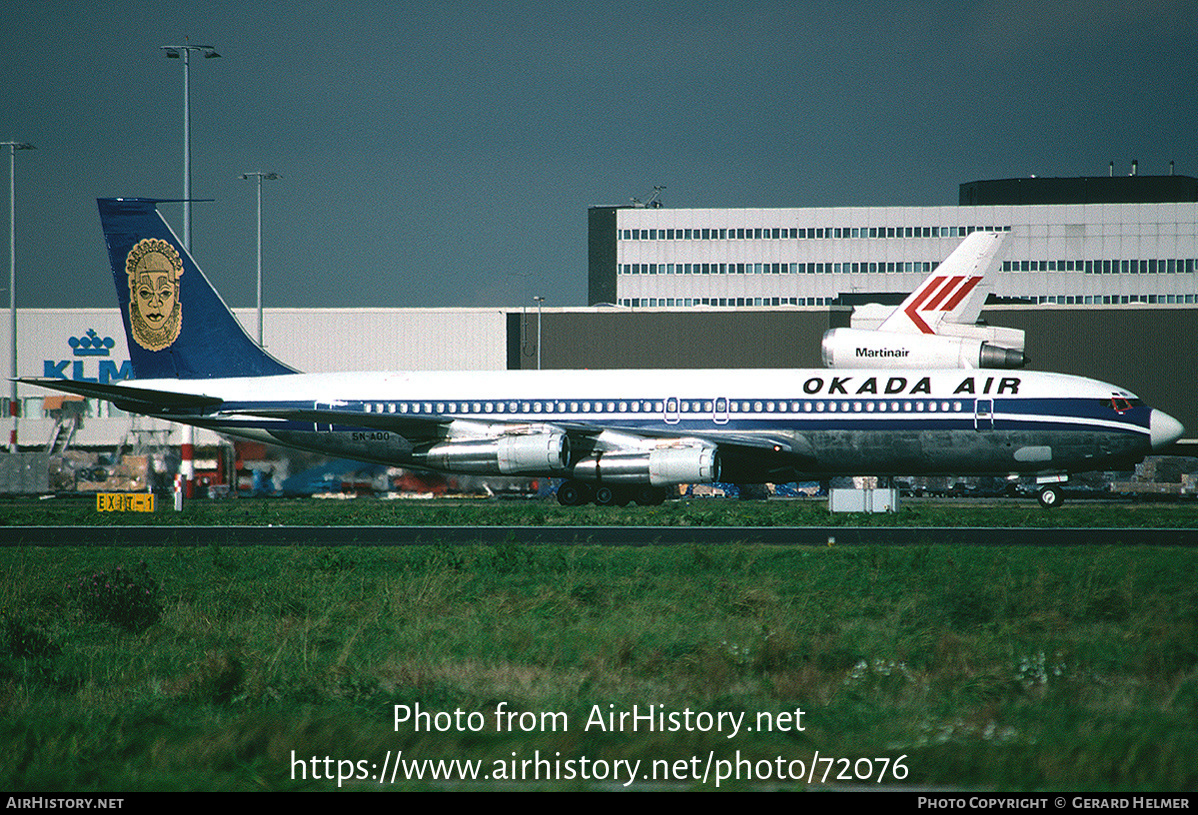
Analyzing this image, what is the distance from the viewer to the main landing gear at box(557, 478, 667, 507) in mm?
41219

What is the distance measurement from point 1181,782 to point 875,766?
228 cm

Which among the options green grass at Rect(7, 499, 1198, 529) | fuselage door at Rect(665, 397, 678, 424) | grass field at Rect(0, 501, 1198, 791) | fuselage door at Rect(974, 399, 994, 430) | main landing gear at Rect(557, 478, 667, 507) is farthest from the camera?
main landing gear at Rect(557, 478, 667, 507)

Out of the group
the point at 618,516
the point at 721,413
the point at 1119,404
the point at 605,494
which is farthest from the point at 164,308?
the point at 1119,404

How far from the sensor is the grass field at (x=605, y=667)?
31.5 ft

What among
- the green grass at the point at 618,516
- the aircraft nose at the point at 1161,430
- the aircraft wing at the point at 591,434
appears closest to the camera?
the green grass at the point at 618,516

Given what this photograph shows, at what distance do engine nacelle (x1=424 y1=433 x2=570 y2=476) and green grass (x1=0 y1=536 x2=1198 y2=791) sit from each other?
13.8 metres

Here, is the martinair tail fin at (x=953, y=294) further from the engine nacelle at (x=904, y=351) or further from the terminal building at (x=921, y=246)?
the terminal building at (x=921, y=246)

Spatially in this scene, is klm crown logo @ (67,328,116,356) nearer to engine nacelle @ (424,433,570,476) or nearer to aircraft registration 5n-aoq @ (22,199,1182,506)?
aircraft registration 5n-aoq @ (22,199,1182,506)

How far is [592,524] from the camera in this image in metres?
33.1

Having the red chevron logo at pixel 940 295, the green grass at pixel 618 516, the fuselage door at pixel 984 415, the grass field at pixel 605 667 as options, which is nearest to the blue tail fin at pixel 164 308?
the green grass at pixel 618 516

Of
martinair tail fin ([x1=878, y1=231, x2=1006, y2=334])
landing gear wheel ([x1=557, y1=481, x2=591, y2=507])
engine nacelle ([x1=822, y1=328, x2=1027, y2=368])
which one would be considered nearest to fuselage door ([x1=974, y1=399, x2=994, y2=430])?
engine nacelle ([x1=822, y1=328, x2=1027, y2=368])

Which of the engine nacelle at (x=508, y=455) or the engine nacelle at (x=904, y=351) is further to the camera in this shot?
the engine nacelle at (x=904, y=351)

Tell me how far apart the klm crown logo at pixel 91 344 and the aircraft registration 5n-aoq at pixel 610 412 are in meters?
40.9
